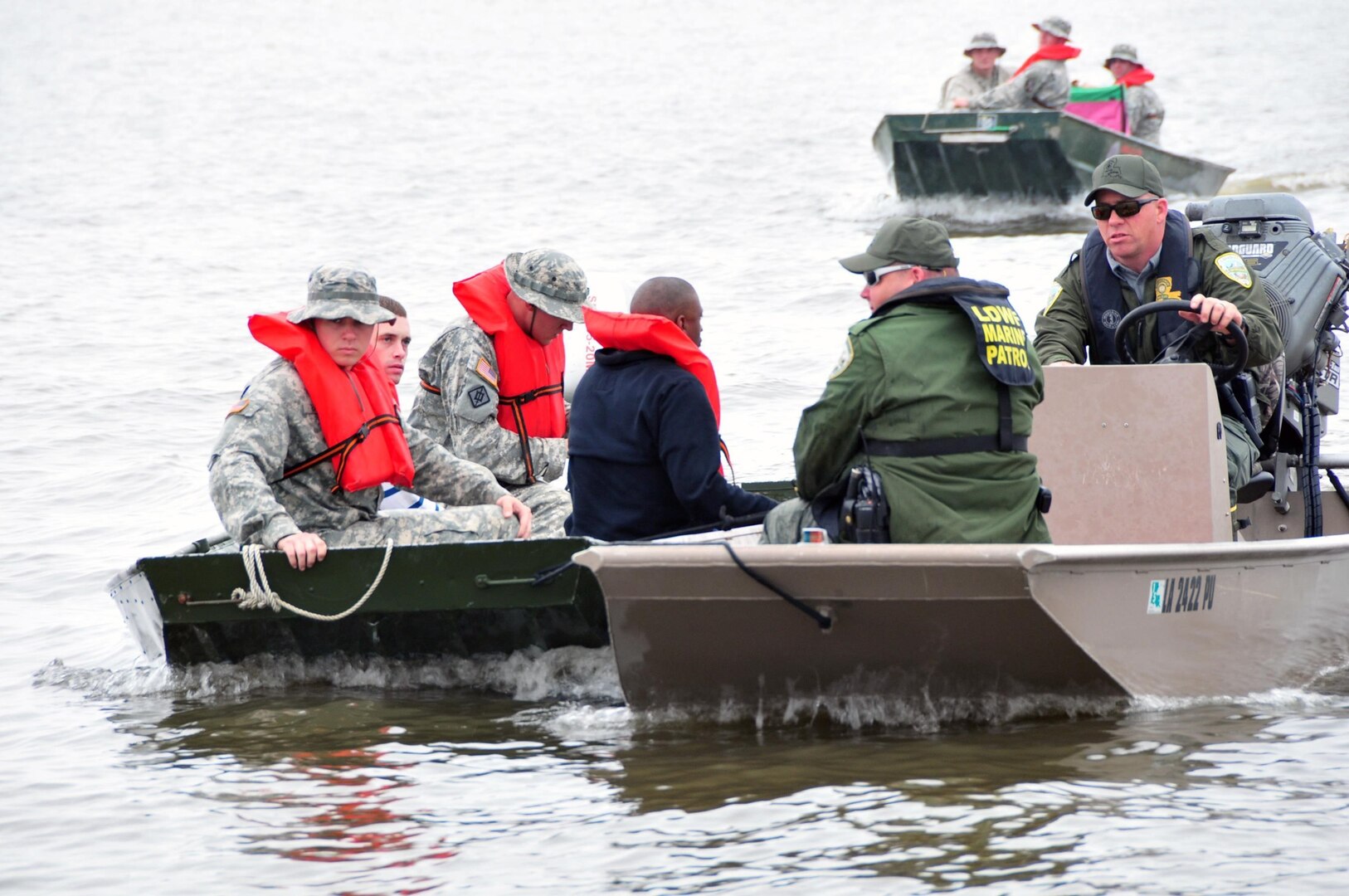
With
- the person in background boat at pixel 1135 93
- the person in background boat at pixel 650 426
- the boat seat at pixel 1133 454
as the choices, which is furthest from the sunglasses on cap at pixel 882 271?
the person in background boat at pixel 1135 93

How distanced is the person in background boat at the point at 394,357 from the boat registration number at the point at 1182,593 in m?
2.67

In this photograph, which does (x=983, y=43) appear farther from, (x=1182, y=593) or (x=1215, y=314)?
(x=1182, y=593)

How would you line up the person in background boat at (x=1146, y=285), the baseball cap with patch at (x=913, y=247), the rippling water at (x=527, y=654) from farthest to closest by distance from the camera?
1. the person in background boat at (x=1146, y=285)
2. the baseball cap with patch at (x=913, y=247)
3. the rippling water at (x=527, y=654)

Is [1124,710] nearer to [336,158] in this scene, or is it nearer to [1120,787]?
[1120,787]

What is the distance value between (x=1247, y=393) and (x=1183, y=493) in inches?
29.0

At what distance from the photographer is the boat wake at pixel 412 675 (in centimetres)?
562

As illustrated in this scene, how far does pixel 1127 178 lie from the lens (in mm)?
5730

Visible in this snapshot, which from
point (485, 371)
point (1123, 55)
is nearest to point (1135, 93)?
point (1123, 55)

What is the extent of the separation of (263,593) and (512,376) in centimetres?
132

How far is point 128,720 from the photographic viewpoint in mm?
5629

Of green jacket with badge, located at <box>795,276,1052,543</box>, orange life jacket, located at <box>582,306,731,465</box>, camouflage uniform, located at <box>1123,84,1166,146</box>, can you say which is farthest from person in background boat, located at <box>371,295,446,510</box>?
camouflage uniform, located at <box>1123,84,1166,146</box>

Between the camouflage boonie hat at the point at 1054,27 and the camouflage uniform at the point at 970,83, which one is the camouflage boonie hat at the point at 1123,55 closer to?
the camouflage boonie hat at the point at 1054,27

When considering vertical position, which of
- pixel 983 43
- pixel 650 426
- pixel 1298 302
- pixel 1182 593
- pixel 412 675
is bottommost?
pixel 412 675

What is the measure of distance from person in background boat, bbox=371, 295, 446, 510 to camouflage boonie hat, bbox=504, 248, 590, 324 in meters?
0.56
